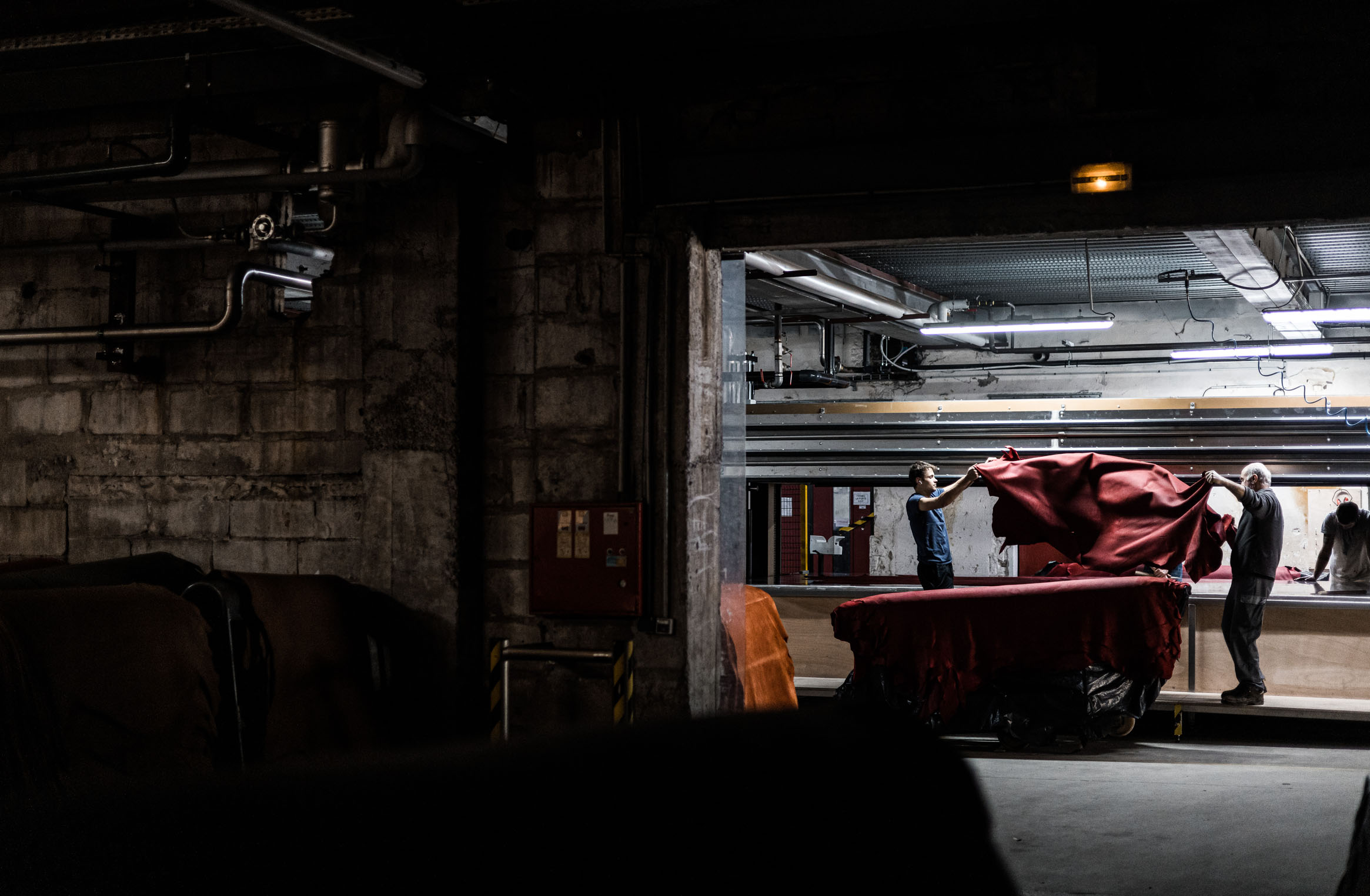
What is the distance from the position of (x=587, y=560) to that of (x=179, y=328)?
8.19 feet

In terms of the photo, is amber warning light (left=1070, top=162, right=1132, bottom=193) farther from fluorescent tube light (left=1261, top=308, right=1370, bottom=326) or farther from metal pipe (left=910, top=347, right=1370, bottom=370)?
metal pipe (left=910, top=347, right=1370, bottom=370)

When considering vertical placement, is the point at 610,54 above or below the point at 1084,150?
above

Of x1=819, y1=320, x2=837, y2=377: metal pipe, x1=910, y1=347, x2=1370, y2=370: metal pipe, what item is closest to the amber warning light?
x1=819, y1=320, x2=837, y2=377: metal pipe

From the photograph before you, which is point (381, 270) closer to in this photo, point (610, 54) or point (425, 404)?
point (425, 404)

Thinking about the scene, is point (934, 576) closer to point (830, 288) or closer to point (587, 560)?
point (830, 288)

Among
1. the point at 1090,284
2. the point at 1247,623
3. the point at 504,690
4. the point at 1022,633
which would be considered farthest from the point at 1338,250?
the point at 504,690

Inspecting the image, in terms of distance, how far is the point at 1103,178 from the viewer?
4.86 metres

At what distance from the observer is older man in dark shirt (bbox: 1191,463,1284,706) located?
8.74 metres

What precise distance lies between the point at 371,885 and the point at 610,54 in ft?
16.9

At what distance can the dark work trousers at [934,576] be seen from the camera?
962 cm

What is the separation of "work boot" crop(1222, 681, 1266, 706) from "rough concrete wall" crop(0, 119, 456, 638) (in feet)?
20.3

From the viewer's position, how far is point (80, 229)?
6418mm

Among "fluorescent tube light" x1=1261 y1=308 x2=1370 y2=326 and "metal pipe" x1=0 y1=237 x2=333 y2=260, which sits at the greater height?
"fluorescent tube light" x1=1261 y1=308 x2=1370 y2=326

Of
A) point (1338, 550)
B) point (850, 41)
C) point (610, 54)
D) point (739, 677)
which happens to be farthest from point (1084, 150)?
point (1338, 550)
